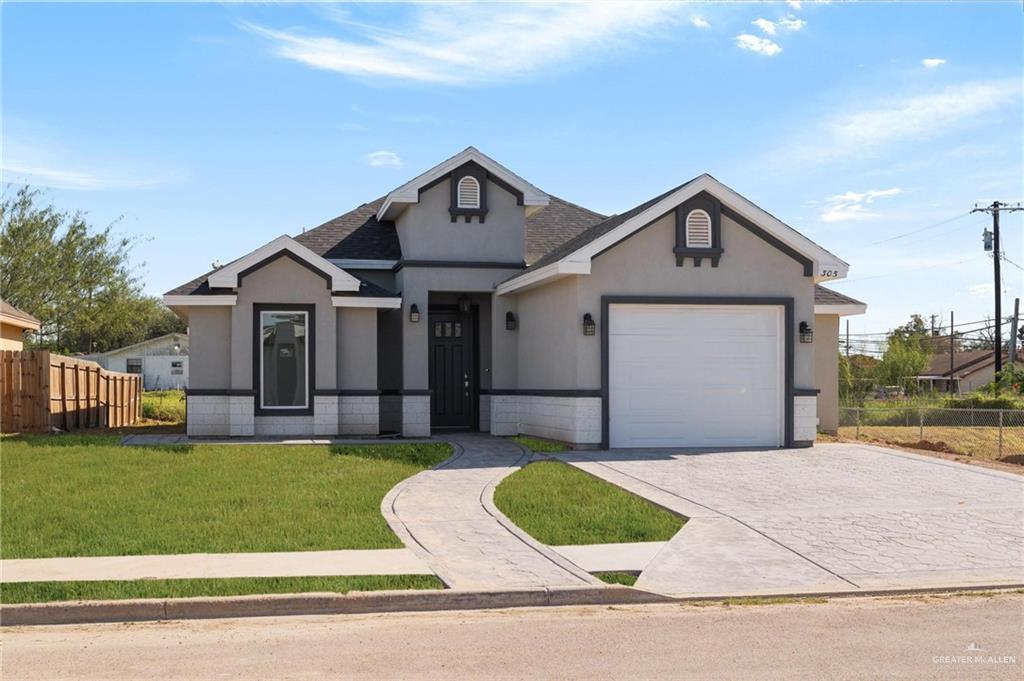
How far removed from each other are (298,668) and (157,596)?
2.02 meters

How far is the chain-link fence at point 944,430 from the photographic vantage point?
22670mm

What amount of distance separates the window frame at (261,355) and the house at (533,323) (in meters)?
0.03

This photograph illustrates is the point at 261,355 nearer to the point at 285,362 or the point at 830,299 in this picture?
the point at 285,362

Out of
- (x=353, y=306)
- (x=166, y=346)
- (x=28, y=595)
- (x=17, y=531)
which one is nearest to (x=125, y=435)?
(x=353, y=306)


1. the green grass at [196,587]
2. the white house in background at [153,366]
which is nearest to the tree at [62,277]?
the white house in background at [153,366]

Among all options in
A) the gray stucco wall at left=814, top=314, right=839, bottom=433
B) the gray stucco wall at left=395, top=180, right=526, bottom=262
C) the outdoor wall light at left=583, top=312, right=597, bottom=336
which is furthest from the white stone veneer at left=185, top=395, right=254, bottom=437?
the gray stucco wall at left=814, top=314, right=839, bottom=433

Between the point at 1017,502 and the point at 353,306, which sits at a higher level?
the point at 353,306

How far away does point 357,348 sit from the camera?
65.0ft

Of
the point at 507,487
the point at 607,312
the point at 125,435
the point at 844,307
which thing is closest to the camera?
the point at 507,487

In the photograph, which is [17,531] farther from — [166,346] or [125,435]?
[166,346]

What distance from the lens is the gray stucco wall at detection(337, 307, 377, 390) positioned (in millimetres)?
19734

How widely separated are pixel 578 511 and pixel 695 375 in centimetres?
721

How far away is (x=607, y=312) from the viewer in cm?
1778

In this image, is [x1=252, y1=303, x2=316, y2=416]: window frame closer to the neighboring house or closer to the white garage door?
the white garage door
